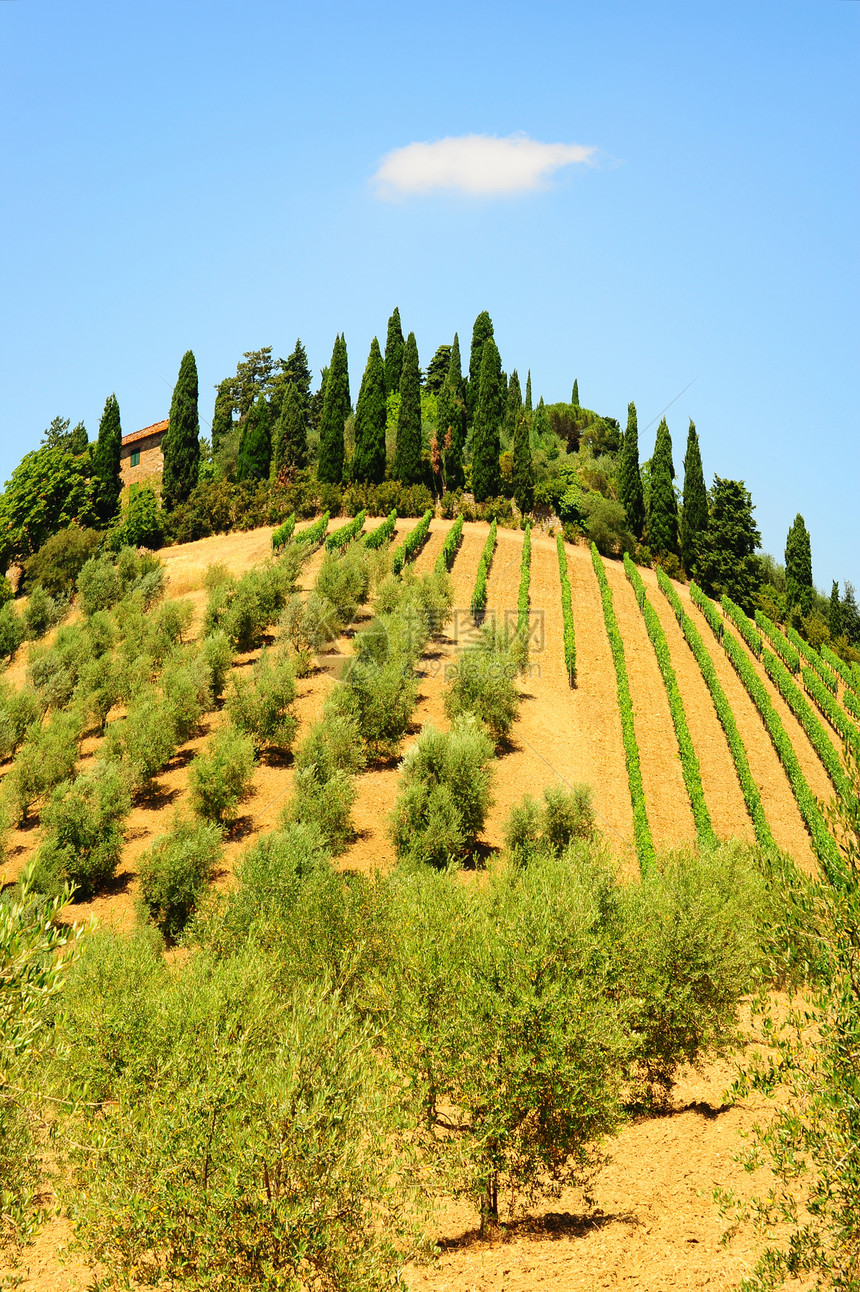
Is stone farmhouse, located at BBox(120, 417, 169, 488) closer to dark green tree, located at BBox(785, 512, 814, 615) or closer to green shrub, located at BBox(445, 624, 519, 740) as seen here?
green shrub, located at BBox(445, 624, 519, 740)

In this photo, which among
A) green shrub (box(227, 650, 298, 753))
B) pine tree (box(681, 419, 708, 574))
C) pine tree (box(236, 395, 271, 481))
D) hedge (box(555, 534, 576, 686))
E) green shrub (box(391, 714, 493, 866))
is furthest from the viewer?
pine tree (box(236, 395, 271, 481))

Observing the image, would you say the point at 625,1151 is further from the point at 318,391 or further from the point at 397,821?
the point at 318,391

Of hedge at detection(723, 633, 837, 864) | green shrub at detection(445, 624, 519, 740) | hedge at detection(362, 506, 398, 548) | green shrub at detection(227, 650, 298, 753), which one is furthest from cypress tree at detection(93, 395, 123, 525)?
hedge at detection(723, 633, 837, 864)

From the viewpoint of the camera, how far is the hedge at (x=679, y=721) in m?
31.4

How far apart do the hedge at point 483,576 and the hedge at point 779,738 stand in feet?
43.4

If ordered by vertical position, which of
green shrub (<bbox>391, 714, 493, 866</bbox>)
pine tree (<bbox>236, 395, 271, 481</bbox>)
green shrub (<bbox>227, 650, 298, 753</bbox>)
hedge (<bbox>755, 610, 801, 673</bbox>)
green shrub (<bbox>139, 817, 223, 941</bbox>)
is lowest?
green shrub (<bbox>139, 817, 223, 941</bbox>)

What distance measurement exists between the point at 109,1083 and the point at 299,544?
3788cm

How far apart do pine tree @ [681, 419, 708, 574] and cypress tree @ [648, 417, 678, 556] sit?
0.87 meters

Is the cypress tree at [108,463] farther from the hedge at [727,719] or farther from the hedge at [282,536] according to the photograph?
the hedge at [727,719]

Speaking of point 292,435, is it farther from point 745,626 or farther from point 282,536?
point 745,626

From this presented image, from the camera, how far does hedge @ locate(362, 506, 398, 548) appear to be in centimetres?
5091

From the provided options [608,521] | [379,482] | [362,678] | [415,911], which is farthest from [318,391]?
[415,911]

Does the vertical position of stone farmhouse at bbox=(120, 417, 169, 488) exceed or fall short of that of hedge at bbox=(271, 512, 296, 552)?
it exceeds it

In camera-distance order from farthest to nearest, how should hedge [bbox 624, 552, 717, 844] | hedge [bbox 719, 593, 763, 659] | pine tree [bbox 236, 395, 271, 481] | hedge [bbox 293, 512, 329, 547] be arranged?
pine tree [bbox 236, 395, 271, 481] → hedge [bbox 293, 512, 329, 547] → hedge [bbox 719, 593, 763, 659] → hedge [bbox 624, 552, 717, 844]
